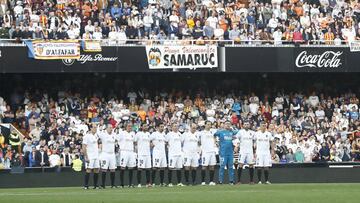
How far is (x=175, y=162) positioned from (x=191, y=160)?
0.56 metres

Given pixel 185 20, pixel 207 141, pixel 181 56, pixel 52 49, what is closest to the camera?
pixel 207 141

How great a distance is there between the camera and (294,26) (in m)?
44.3

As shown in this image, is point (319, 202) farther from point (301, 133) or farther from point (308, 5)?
point (308, 5)

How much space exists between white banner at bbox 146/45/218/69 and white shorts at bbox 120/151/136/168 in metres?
10.1

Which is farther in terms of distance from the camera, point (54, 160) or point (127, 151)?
point (54, 160)

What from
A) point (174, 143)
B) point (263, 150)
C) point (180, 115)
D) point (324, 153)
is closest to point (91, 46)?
point (180, 115)

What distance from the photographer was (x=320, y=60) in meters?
44.0

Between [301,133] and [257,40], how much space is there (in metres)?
4.46

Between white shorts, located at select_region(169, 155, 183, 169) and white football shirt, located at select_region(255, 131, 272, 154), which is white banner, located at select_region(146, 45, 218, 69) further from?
white shorts, located at select_region(169, 155, 183, 169)

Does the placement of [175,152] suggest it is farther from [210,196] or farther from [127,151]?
[210,196]

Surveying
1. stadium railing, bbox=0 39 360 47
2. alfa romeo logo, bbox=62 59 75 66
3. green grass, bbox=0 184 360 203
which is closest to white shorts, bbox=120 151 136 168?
green grass, bbox=0 184 360 203

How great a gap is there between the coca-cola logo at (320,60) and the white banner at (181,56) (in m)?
3.82

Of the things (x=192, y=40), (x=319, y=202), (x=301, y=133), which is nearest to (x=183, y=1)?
(x=192, y=40)

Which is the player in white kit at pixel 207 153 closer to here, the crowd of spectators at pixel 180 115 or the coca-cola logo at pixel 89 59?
the crowd of spectators at pixel 180 115
